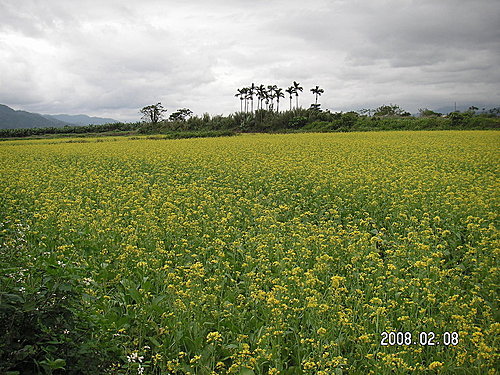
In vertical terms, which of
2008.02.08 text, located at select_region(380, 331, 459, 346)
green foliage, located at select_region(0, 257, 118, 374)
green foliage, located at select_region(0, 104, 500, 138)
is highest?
green foliage, located at select_region(0, 104, 500, 138)

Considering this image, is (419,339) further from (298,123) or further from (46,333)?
(298,123)

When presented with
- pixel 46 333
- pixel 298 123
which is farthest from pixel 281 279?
pixel 298 123

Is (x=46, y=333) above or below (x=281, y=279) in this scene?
above

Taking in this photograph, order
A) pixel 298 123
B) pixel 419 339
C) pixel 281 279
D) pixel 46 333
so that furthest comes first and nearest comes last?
pixel 298 123
pixel 281 279
pixel 419 339
pixel 46 333

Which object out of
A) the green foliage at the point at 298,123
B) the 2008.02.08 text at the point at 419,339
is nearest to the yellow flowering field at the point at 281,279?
the 2008.02.08 text at the point at 419,339

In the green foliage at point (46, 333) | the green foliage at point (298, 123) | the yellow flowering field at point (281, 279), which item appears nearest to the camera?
the green foliage at point (46, 333)

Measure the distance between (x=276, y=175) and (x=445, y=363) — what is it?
394 inches

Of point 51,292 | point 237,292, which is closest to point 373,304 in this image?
point 237,292

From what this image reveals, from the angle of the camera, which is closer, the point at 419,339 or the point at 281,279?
the point at 419,339

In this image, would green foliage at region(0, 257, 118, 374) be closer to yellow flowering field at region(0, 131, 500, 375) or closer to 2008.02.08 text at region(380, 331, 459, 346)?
yellow flowering field at region(0, 131, 500, 375)

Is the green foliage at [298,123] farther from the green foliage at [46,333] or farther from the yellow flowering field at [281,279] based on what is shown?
the green foliage at [46,333]

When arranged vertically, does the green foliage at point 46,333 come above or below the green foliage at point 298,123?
below

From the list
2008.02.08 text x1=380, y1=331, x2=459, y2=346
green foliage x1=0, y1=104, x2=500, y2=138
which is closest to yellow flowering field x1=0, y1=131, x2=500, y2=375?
2008.02.08 text x1=380, y1=331, x2=459, y2=346

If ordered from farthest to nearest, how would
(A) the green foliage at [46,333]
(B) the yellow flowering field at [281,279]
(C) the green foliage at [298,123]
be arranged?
(C) the green foliage at [298,123], (B) the yellow flowering field at [281,279], (A) the green foliage at [46,333]
